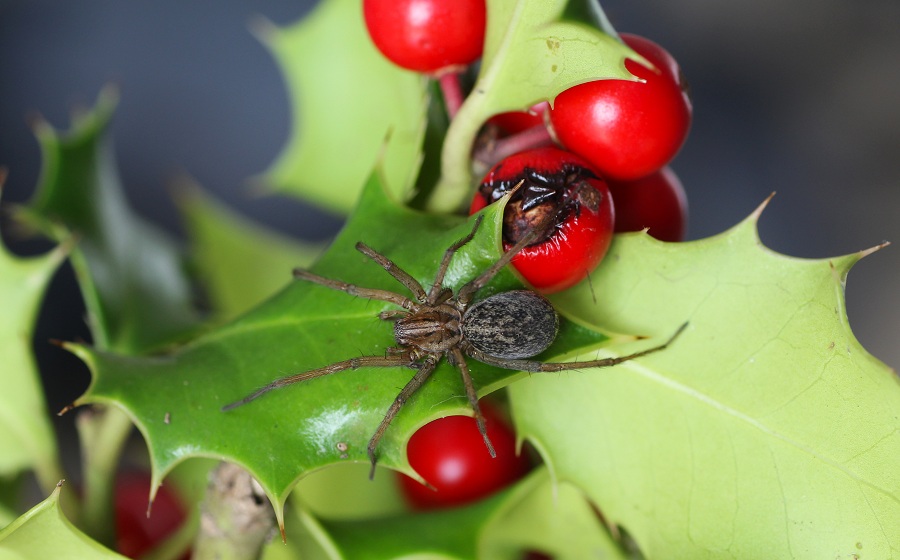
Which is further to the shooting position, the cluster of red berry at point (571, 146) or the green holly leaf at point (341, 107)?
the green holly leaf at point (341, 107)

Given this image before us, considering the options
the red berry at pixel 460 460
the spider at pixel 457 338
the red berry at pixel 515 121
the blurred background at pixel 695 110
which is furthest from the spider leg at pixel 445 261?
the blurred background at pixel 695 110

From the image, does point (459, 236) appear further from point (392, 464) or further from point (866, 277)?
point (866, 277)

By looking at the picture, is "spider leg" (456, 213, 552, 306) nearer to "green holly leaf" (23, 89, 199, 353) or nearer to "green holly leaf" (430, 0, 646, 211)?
"green holly leaf" (430, 0, 646, 211)

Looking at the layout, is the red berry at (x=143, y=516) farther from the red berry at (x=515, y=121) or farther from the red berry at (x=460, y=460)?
the red berry at (x=515, y=121)

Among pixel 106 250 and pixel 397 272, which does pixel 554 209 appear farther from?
pixel 106 250

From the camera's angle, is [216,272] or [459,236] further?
[216,272]

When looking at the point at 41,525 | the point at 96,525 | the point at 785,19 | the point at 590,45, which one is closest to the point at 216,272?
the point at 96,525
